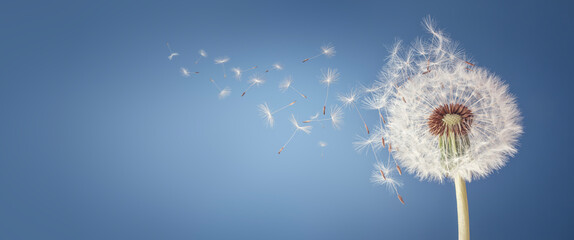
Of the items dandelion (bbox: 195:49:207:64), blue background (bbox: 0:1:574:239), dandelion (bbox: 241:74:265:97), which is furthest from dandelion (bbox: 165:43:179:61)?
dandelion (bbox: 241:74:265:97)

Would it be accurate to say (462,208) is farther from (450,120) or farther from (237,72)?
(237,72)

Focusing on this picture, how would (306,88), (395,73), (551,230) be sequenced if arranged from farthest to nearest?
(306,88) < (551,230) < (395,73)

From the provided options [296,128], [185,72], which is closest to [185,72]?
[185,72]

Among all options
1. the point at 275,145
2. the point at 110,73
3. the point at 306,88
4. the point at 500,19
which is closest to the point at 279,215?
the point at 275,145

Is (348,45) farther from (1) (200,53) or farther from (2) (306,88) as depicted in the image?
(1) (200,53)

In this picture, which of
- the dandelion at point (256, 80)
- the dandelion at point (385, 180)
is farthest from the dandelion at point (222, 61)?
the dandelion at point (385, 180)

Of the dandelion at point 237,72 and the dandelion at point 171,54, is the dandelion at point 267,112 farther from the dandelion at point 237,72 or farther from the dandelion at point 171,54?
the dandelion at point 171,54
